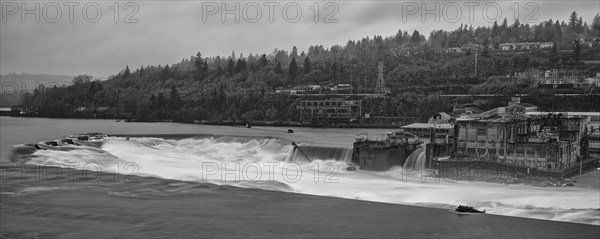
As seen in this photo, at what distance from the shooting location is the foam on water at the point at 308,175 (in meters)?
19.1

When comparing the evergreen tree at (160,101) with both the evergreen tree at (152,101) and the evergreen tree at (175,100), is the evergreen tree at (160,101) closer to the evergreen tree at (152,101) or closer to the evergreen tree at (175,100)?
the evergreen tree at (152,101)

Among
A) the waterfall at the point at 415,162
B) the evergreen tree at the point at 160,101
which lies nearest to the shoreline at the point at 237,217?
the waterfall at the point at 415,162

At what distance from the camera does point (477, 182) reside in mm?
23859

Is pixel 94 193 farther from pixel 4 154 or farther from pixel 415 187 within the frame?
pixel 4 154

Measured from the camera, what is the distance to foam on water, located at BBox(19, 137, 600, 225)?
62.7 ft

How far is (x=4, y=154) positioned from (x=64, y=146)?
3.22 m

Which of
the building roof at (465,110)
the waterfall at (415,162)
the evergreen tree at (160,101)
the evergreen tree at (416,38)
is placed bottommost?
the waterfall at (415,162)

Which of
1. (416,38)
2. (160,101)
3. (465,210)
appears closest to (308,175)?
(465,210)

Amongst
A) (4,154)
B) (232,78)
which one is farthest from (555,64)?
(4,154)

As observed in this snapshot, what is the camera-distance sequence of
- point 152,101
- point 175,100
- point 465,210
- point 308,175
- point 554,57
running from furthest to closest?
point 152,101 < point 175,100 < point 554,57 < point 308,175 < point 465,210

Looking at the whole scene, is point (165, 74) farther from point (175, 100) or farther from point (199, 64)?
point (175, 100)

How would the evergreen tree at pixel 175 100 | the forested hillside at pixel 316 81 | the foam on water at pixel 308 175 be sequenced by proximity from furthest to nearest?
the evergreen tree at pixel 175 100
the forested hillside at pixel 316 81
the foam on water at pixel 308 175

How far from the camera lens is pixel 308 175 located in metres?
25.5

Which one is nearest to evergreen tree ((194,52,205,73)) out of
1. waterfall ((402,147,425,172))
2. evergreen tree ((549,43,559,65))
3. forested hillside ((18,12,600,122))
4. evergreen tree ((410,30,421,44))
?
forested hillside ((18,12,600,122))
